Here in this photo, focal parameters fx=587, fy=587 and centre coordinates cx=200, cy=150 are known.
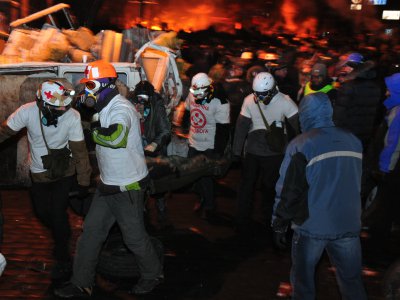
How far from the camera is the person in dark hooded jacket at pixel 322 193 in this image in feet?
14.2

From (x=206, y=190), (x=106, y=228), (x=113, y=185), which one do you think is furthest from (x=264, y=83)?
(x=106, y=228)

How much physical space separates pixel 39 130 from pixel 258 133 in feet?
8.82

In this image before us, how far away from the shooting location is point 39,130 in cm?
561

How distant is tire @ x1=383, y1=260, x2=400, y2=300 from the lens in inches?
192

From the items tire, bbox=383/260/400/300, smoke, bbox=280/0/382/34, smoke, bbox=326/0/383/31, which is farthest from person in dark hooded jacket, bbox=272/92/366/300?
smoke, bbox=326/0/383/31

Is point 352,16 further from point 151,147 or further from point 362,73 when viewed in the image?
point 151,147

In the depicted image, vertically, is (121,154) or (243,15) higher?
(243,15)

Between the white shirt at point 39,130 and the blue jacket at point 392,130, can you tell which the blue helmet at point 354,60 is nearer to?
the blue jacket at point 392,130

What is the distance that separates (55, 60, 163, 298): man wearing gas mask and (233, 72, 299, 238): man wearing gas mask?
6.79 feet

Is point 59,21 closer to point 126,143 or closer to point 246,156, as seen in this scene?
point 246,156

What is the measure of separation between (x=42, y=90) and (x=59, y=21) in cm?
632

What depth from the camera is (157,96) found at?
22.1 ft

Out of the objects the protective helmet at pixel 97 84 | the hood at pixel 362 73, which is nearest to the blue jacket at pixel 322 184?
the protective helmet at pixel 97 84

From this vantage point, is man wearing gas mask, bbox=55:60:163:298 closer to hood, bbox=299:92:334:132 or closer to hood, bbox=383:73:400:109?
hood, bbox=299:92:334:132
